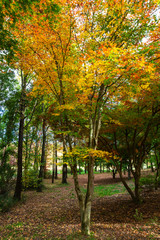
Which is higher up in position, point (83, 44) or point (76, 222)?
point (83, 44)

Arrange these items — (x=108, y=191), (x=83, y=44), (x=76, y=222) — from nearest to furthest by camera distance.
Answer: (x=83, y=44), (x=76, y=222), (x=108, y=191)

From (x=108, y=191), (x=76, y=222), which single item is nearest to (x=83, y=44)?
(x=76, y=222)

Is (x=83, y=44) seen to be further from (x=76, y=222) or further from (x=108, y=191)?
(x=108, y=191)

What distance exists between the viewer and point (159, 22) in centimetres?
463

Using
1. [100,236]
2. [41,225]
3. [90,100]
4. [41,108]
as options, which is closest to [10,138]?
[41,108]

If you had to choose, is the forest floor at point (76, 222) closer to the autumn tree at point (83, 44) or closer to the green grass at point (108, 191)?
the autumn tree at point (83, 44)

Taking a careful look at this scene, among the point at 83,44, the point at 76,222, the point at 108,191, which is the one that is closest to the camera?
the point at 83,44

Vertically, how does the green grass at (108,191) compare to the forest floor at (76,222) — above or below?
below

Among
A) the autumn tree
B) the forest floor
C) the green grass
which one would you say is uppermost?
the autumn tree

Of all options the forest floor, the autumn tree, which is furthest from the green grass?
the autumn tree

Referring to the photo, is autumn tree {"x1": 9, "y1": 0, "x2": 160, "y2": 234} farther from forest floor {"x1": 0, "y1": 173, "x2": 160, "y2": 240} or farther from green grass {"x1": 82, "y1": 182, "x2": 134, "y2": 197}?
green grass {"x1": 82, "y1": 182, "x2": 134, "y2": 197}

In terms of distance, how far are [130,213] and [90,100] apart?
5.06m

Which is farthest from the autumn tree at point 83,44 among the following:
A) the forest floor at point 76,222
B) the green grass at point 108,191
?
the green grass at point 108,191

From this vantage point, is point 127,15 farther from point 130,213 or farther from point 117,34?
point 130,213
